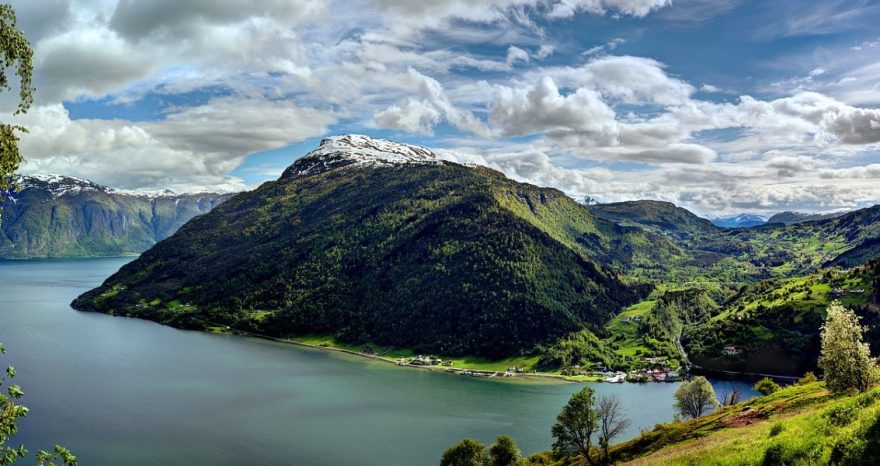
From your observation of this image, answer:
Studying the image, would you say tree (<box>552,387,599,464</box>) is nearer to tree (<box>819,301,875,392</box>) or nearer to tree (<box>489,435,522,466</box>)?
tree (<box>489,435,522,466</box>)

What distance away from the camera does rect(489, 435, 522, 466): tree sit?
94500 millimetres

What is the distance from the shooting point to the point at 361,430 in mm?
133375

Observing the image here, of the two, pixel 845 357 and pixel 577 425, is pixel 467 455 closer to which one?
pixel 577 425

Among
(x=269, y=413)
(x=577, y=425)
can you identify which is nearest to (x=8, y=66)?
(x=577, y=425)

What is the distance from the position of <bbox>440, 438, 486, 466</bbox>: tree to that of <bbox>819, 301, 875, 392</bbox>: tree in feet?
178

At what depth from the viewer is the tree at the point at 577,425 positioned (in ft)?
269

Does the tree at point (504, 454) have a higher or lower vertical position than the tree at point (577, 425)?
lower

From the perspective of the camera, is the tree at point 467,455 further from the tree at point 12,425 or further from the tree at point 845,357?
the tree at point 12,425

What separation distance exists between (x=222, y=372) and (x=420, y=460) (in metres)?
107

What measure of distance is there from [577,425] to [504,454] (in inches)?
745

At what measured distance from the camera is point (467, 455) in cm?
9056

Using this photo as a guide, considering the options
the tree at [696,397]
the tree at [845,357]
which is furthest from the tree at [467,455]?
the tree at [696,397]

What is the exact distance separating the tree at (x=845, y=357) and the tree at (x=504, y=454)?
180 feet

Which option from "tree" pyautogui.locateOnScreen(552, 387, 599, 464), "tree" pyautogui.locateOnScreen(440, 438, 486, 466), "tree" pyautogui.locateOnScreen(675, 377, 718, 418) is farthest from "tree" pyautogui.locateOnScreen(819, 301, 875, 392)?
"tree" pyautogui.locateOnScreen(675, 377, 718, 418)
